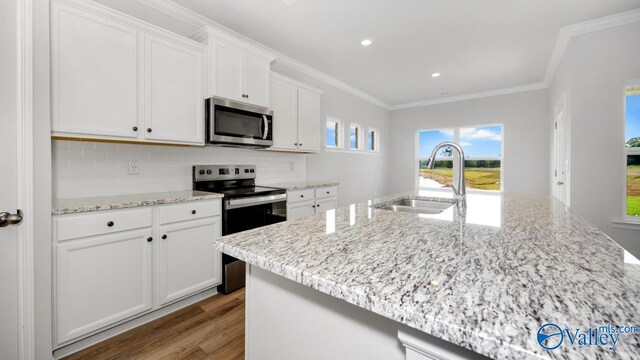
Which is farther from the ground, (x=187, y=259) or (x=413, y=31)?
(x=413, y=31)

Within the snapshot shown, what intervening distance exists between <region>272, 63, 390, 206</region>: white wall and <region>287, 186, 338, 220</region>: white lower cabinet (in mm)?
614

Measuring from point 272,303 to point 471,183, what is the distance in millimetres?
5698

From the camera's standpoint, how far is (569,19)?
8.73 feet

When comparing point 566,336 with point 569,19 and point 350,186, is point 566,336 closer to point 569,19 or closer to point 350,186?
point 569,19

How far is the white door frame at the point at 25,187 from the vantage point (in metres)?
1.44

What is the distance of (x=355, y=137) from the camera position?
210 inches

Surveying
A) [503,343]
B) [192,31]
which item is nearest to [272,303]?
[503,343]

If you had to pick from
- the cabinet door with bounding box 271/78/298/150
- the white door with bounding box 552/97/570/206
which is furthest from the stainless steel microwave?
the white door with bounding box 552/97/570/206

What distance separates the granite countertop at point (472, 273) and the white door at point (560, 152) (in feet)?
9.24

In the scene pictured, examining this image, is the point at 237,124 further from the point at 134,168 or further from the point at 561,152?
the point at 561,152

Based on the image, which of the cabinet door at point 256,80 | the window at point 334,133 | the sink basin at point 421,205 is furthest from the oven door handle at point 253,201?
the window at point 334,133

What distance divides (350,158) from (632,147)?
3424 mm

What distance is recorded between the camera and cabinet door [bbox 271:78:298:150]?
3.12 meters

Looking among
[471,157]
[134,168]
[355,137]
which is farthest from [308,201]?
[471,157]
